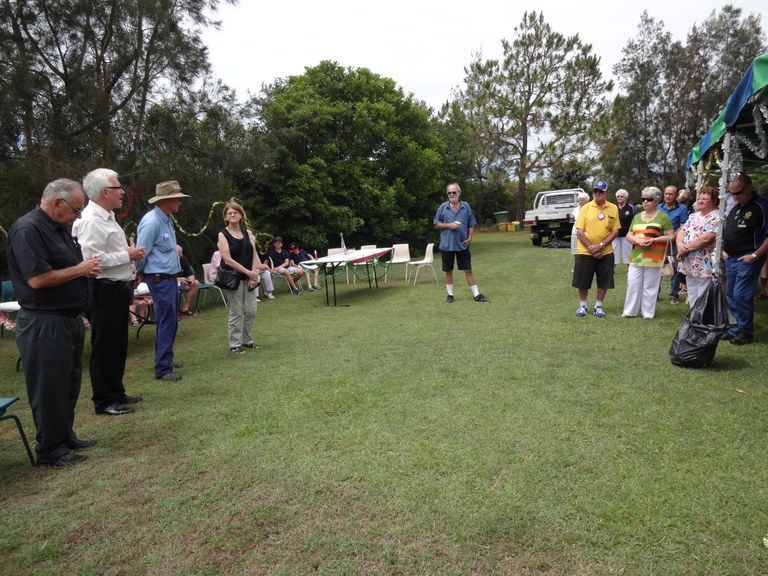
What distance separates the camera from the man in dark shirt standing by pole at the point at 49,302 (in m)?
2.86

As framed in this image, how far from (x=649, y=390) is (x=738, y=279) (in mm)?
2168

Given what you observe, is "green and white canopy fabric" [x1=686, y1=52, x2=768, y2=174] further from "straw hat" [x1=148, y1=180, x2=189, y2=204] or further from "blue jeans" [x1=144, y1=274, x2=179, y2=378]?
"blue jeans" [x1=144, y1=274, x2=179, y2=378]

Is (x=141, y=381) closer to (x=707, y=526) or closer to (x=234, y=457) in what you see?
(x=234, y=457)

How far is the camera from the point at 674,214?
23.7 ft

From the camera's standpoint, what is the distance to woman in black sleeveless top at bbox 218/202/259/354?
5.45 metres

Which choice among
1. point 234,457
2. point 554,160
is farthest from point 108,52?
point 554,160

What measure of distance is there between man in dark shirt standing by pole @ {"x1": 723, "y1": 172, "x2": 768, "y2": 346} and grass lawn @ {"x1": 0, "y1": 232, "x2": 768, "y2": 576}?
33 cm

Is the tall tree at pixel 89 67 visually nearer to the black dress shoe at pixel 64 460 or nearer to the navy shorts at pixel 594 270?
the black dress shoe at pixel 64 460

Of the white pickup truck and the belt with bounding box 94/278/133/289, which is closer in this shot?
→ the belt with bounding box 94/278/133/289

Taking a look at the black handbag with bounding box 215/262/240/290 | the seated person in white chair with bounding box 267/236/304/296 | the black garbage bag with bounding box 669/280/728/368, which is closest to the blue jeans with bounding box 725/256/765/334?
the black garbage bag with bounding box 669/280/728/368

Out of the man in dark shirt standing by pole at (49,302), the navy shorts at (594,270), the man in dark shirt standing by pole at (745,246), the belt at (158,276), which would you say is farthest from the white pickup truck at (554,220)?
the man in dark shirt standing by pole at (49,302)

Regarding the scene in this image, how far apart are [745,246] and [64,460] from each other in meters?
6.06

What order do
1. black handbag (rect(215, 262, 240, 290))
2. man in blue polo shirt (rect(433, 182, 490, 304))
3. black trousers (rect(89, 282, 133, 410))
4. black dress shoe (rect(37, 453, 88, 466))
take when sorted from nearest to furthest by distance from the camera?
black dress shoe (rect(37, 453, 88, 466)), black trousers (rect(89, 282, 133, 410)), black handbag (rect(215, 262, 240, 290)), man in blue polo shirt (rect(433, 182, 490, 304))

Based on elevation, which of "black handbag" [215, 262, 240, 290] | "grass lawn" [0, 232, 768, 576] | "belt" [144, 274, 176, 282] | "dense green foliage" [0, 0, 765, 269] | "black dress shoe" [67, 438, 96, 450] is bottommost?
"grass lawn" [0, 232, 768, 576]
